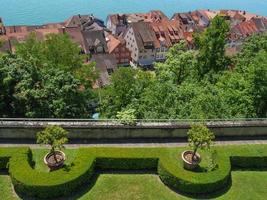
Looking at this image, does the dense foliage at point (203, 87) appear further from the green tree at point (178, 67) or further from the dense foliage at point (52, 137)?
the dense foliage at point (52, 137)

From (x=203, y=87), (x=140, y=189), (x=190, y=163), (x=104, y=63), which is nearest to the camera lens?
(x=140, y=189)

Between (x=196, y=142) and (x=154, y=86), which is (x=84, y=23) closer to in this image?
(x=154, y=86)

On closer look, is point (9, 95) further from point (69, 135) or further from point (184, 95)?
point (184, 95)

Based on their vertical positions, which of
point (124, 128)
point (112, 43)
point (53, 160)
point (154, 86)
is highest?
point (124, 128)

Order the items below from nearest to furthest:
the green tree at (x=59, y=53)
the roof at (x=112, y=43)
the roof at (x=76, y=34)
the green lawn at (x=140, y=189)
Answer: the green lawn at (x=140, y=189)
the green tree at (x=59, y=53)
the roof at (x=76, y=34)
the roof at (x=112, y=43)

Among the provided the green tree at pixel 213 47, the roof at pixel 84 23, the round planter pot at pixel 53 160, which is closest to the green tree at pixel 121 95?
the green tree at pixel 213 47

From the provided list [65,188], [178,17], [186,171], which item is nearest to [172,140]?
[186,171]

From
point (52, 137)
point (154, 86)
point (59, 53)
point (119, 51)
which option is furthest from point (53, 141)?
point (119, 51)
